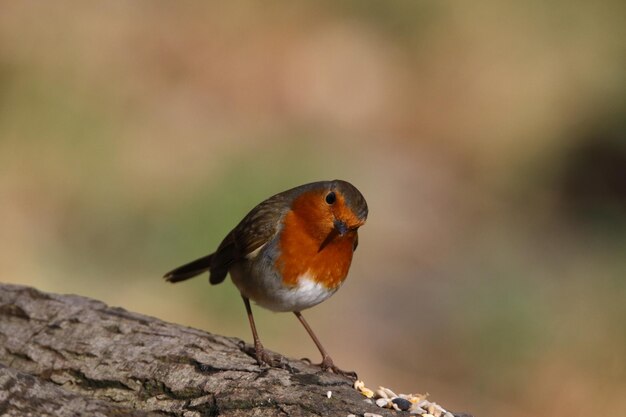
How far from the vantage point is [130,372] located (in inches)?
156

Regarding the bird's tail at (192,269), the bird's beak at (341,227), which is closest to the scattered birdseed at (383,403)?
the bird's beak at (341,227)

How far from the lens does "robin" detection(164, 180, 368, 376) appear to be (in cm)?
416

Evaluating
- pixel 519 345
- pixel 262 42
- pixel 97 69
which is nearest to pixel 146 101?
pixel 97 69

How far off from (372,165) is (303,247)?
6.18 m

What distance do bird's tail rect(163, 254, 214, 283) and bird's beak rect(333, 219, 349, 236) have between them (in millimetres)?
1035

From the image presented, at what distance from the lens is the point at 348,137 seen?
10.8 metres

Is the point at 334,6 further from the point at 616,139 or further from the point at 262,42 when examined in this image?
the point at 616,139

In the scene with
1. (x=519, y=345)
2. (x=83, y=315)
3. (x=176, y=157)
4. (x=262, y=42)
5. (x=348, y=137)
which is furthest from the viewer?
(x=262, y=42)

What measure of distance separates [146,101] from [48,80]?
42.6 inches

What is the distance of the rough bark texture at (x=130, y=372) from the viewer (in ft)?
11.3

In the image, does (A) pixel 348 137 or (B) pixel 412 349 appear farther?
(A) pixel 348 137

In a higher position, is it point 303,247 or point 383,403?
point 303,247

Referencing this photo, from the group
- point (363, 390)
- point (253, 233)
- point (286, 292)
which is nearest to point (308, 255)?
point (286, 292)

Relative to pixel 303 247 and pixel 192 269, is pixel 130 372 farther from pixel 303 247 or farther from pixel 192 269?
pixel 192 269
